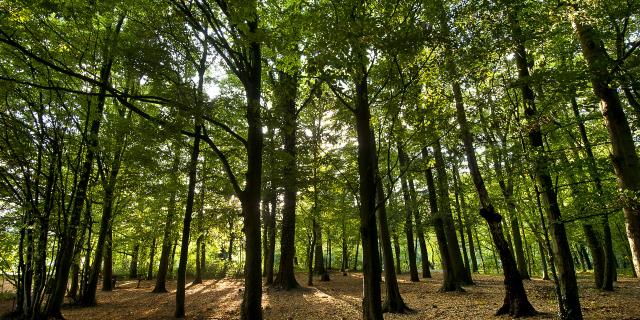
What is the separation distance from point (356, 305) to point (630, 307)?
7.12 m

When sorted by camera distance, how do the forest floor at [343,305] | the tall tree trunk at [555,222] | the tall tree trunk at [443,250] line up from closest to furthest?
the tall tree trunk at [555,222], the forest floor at [343,305], the tall tree trunk at [443,250]

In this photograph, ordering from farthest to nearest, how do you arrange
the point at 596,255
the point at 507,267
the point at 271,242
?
the point at 271,242, the point at 596,255, the point at 507,267

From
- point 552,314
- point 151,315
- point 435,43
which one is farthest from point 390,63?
point 151,315

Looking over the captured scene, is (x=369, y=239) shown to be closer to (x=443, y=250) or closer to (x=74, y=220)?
(x=74, y=220)

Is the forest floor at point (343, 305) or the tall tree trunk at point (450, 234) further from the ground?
the tall tree trunk at point (450, 234)

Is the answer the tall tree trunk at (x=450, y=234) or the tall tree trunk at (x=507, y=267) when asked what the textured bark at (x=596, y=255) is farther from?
the tall tree trunk at (x=507, y=267)

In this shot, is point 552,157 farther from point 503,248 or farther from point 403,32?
point 403,32

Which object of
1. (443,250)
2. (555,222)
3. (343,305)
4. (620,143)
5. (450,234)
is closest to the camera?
(620,143)

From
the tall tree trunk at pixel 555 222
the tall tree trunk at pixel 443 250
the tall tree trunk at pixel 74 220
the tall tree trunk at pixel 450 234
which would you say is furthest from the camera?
the tall tree trunk at pixel 450 234

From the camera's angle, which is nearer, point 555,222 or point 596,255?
point 555,222

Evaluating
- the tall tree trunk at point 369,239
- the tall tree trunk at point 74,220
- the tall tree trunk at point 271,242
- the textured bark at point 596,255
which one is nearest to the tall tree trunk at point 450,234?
the textured bark at point 596,255

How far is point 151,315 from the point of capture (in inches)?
437

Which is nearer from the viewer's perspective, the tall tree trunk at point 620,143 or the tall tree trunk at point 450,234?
the tall tree trunk at point 620,143

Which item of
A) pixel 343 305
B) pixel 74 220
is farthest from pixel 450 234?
pixel 74 220
